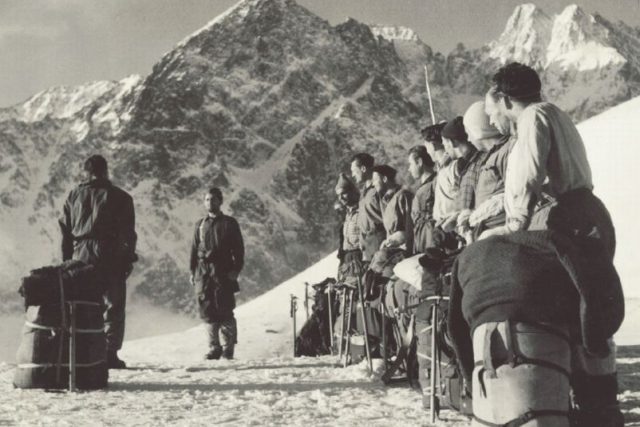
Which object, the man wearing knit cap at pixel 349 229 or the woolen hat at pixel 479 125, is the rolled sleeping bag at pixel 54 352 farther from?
the man wearing knit cap at pixel 349 229

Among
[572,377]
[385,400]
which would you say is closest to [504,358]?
A: [572,377]

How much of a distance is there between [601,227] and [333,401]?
271 centimetres

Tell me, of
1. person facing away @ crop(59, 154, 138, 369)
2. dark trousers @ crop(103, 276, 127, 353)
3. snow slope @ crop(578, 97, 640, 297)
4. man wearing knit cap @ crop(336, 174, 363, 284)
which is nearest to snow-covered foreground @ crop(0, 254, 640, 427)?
dark trousers @ crop(103, 276, 127, 353)

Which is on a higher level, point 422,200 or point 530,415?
point 422,200

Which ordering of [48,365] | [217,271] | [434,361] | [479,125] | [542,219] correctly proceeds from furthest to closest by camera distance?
[217,271]
[48,365]
[479,125]
[434,361]
[542,219]

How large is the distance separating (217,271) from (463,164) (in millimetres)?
4866

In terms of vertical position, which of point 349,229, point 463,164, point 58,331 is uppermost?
point 349,229

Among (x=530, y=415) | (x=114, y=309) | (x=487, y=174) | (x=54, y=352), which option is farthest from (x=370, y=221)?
(x=530, y=415)

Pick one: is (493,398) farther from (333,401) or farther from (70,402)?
(70,402)

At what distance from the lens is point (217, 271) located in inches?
375

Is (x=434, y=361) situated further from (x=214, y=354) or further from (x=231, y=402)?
(x=214, y=354)

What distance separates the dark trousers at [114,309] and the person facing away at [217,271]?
209cm

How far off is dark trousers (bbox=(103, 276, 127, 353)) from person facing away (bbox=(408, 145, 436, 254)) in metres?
2.36

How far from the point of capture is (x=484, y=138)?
14.8 ft
